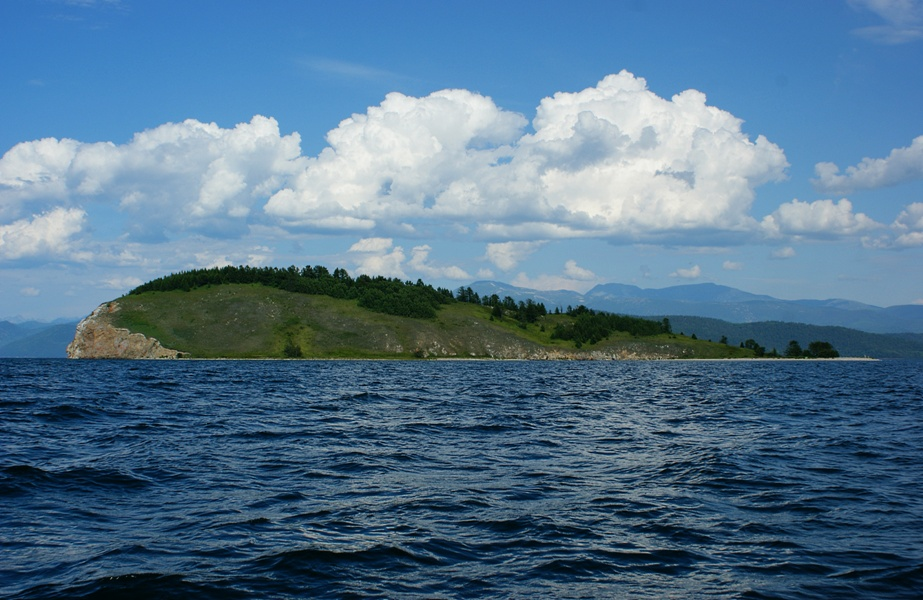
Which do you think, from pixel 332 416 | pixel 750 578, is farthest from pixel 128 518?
pixel 332 416

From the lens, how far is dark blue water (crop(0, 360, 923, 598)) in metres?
14.4

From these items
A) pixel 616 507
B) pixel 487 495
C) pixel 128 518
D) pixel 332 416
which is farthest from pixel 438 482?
pixel 332 416

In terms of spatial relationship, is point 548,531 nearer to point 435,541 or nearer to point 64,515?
point 435,541

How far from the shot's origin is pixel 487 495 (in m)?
22.2

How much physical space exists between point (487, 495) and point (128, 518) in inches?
414

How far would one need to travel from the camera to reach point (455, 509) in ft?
66.5

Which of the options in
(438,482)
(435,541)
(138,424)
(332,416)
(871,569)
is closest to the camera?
(871,569)

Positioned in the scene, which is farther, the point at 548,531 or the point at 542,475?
the point at 542,475

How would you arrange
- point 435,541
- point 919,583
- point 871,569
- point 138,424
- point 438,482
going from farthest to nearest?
point 138,424 < point 438,482 < point 435,541 < point 871,569 < point 919,583

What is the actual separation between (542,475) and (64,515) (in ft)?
50.9

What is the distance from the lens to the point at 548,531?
18094 millimetres

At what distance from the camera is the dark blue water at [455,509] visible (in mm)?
14422

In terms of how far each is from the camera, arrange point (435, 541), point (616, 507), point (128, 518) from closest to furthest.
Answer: point (435, 541) < point (128, 518) < point (616, 507)

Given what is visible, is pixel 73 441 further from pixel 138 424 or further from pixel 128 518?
pixel 128 518
